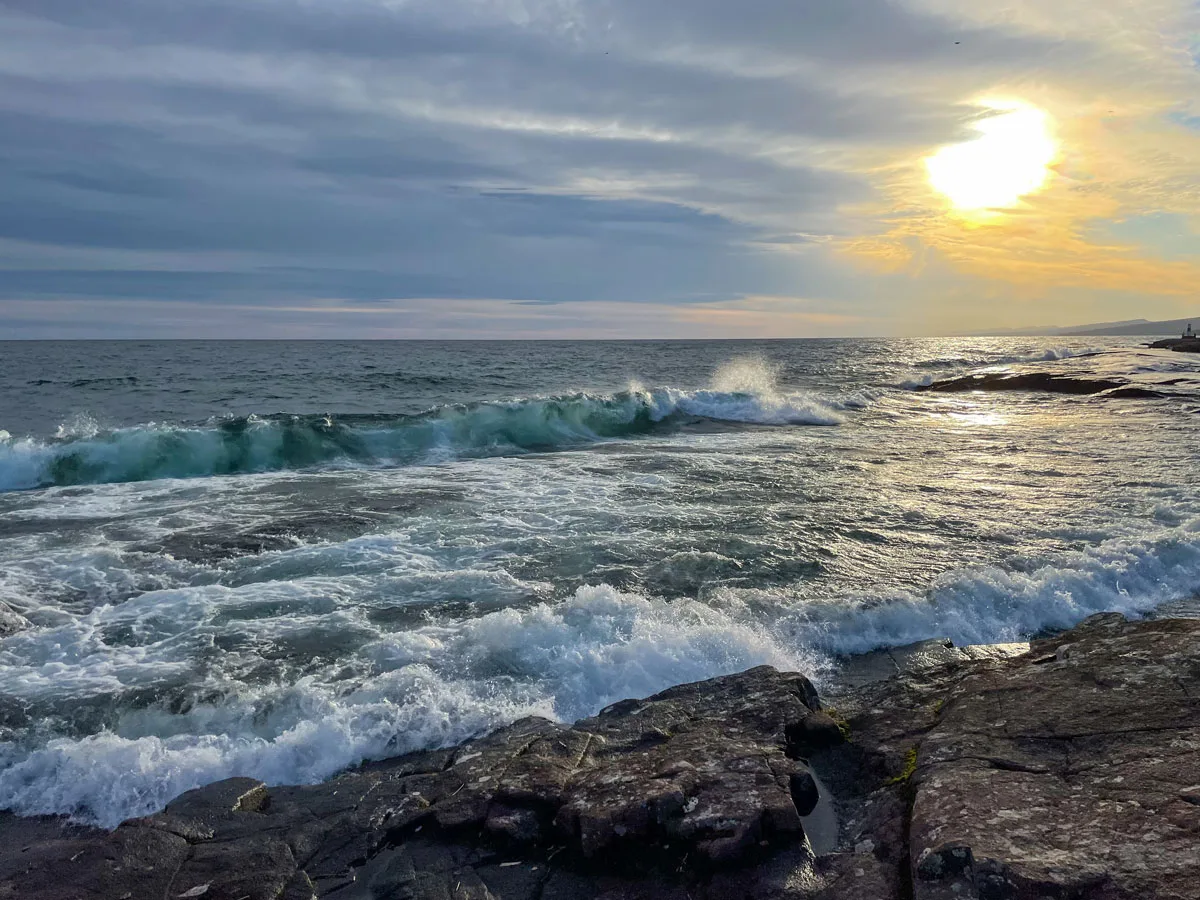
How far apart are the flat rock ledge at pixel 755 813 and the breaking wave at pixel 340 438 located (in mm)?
14359

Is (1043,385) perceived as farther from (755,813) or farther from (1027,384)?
(755,813)

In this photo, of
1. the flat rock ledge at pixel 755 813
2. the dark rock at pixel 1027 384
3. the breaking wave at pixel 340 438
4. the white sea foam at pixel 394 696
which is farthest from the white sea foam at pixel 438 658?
the dark rock at pixel 1027 384

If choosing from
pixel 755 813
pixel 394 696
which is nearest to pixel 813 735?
pixel 755 813

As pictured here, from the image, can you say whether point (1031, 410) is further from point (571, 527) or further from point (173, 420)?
point (173, 420)

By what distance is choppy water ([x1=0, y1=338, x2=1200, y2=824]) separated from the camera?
19.1 feet

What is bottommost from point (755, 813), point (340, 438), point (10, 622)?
point (10, 622)

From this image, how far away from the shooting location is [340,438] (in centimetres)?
2045

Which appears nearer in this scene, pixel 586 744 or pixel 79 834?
pixel 79 834

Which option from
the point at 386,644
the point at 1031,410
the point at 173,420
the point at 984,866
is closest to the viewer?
→ the point at 984,866

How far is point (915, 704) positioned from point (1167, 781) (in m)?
1.81

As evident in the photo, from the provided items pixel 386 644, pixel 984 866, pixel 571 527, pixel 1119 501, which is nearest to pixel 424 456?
pixel 571 527

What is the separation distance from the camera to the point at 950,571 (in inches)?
343

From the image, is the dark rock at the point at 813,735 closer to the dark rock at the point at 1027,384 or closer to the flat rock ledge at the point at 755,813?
the flat rock ledge at the point at 755,813

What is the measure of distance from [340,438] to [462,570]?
12484mm
